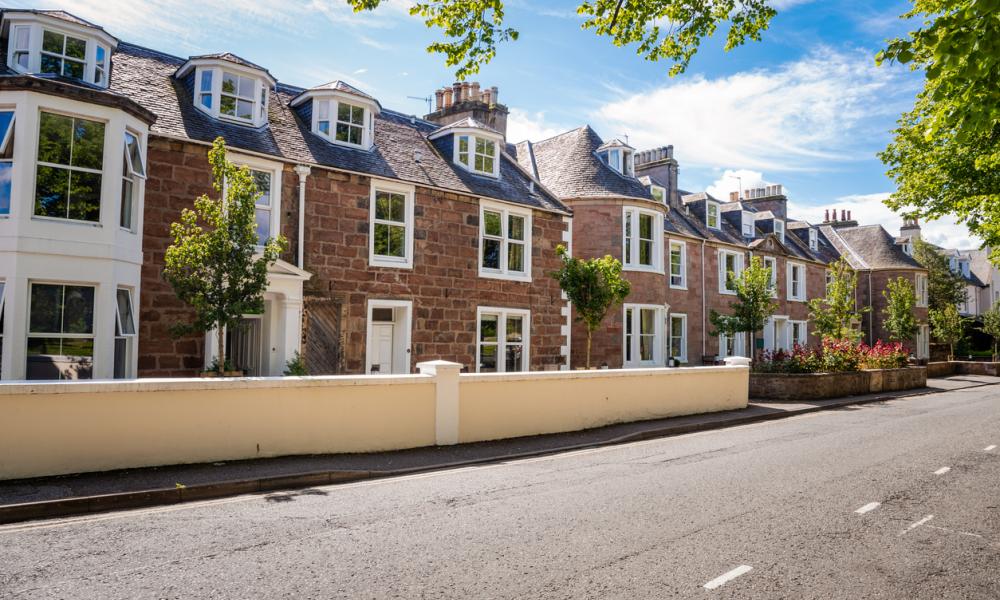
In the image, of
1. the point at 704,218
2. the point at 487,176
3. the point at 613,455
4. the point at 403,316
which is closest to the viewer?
the point at 613,455

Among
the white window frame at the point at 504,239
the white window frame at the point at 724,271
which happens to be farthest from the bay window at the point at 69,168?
the white window frame at the point at 724,271

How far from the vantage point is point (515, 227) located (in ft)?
68.3

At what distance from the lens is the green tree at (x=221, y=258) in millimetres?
11859

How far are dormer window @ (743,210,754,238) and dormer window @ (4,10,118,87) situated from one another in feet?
97.5

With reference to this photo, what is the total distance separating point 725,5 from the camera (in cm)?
991

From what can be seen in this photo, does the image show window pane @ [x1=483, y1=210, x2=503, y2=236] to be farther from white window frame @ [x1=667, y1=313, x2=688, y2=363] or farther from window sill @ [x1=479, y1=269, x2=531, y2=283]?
white window frame @ [x1=667, y1=313, x2=688, y2=363]

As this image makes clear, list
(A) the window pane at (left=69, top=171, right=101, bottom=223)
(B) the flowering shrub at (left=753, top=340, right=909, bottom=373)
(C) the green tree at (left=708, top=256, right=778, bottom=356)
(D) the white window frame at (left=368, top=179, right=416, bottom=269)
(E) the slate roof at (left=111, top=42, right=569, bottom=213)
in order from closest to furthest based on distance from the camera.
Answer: (A) the window pane at (left=69, top=171, right=101, bottom=223), (E) the slate roof at (left=111, top=42, right=569, bottom=213), (D) the white window frame at (left=368, top=179, right=416, bottom=269), (B) the flowering shrub at (left=753, top=340, right=909, bottom=373), (C) the green tree at (left=708, top=256, right=778, bottom=356)

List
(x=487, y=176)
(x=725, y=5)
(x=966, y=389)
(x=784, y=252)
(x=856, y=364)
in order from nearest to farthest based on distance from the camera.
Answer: (x=725, y=5), (x=487, y=176), (x=856, y=364), (x=966, y=389), (x=784, y=252)

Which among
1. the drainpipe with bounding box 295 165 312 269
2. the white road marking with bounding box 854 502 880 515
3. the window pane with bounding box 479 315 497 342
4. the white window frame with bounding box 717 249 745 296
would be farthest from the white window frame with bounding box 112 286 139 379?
the white window frame with bounding box 717 249 745 296

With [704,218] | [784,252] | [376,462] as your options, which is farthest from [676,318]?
[376,462]

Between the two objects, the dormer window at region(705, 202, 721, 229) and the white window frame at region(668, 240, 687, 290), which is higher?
the dormer window at region(705, 202, 721, 229)

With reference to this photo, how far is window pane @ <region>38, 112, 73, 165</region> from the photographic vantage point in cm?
1212

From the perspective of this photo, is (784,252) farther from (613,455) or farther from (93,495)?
(93,495)

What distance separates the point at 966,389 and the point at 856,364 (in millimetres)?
6367
